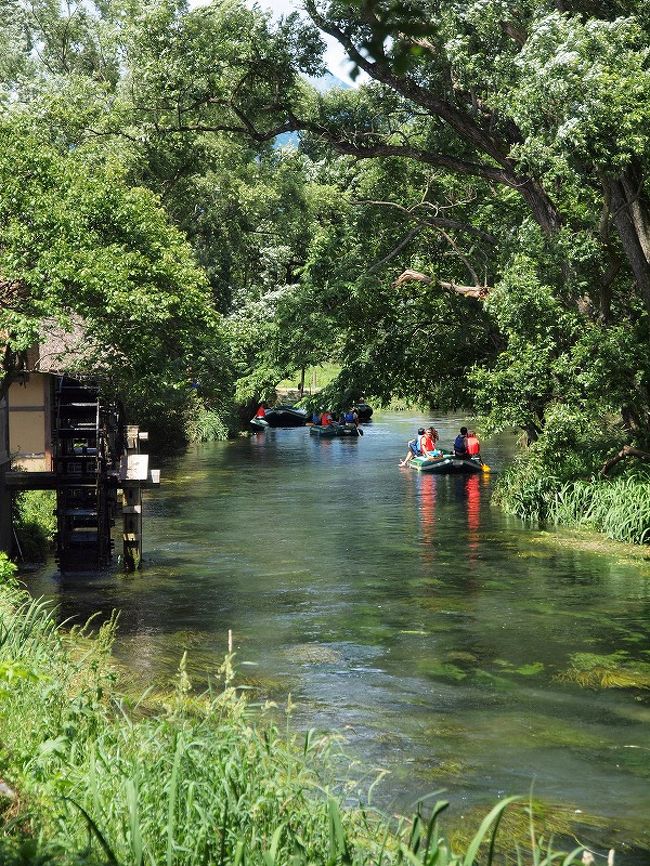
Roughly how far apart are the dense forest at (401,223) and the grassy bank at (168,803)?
9.03 metres

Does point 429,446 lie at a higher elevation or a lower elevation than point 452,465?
higher

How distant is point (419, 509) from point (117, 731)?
21.4m

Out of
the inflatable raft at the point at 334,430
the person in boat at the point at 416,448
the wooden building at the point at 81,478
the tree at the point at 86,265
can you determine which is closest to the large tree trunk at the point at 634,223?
the tree at the point at 86,265

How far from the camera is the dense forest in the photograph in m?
18.2

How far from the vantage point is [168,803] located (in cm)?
638

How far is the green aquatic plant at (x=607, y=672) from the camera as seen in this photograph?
1377 centimetres

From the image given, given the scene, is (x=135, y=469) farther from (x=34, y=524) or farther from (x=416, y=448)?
(x=416, y=448)

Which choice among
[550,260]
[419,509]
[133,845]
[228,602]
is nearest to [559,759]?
[133,845]

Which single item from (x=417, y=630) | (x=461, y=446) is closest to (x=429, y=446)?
(x=461, y=446)

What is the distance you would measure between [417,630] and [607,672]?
3.26 meters

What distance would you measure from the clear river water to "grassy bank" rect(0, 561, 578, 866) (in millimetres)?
2164

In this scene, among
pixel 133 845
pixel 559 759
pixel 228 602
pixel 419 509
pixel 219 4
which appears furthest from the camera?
pixel 419 509

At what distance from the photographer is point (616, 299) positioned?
2695cm

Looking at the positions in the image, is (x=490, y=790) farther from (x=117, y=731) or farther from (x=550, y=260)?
(x=550, y=260)
